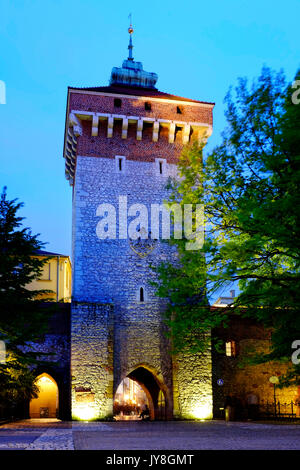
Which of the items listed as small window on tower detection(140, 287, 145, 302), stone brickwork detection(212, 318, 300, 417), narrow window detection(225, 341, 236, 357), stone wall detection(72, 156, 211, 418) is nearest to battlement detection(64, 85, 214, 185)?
stone wall detection(72, 156, 211, 418)

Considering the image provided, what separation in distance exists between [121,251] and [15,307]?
8206 millimetres

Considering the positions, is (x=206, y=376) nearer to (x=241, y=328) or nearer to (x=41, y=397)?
(x=241, y=328)

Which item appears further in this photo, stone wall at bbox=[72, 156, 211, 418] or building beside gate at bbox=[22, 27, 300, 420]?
building beside gate at bbox=[22, 27, 300, 420]

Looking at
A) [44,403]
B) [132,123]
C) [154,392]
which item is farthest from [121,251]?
A: [44,403]

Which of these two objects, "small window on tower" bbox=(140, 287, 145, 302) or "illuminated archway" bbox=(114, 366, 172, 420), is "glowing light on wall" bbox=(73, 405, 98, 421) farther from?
"small window on tower" bbox=(140, 287, 145, 302)

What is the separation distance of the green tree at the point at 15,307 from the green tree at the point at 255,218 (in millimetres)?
4313

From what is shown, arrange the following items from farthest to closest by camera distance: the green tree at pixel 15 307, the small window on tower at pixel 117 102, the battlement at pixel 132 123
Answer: the small window on tower at pixel 117 102
the battlement at pixel 132 123
the green tree at pixel 15 307

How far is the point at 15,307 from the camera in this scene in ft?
56.0

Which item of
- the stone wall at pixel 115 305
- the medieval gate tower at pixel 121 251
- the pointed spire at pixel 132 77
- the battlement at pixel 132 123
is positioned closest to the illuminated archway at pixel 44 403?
the medieval gate tower at pixel 121 251

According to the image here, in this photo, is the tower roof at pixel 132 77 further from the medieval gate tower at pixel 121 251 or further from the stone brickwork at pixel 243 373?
the stone brickwork at pixel 243 373

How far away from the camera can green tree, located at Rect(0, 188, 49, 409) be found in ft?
55.3

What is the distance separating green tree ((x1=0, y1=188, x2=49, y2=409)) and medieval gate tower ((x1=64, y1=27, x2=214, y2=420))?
185 inches

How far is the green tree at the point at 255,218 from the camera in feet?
43.7

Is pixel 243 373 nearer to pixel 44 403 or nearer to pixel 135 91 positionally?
pixel 44 403
